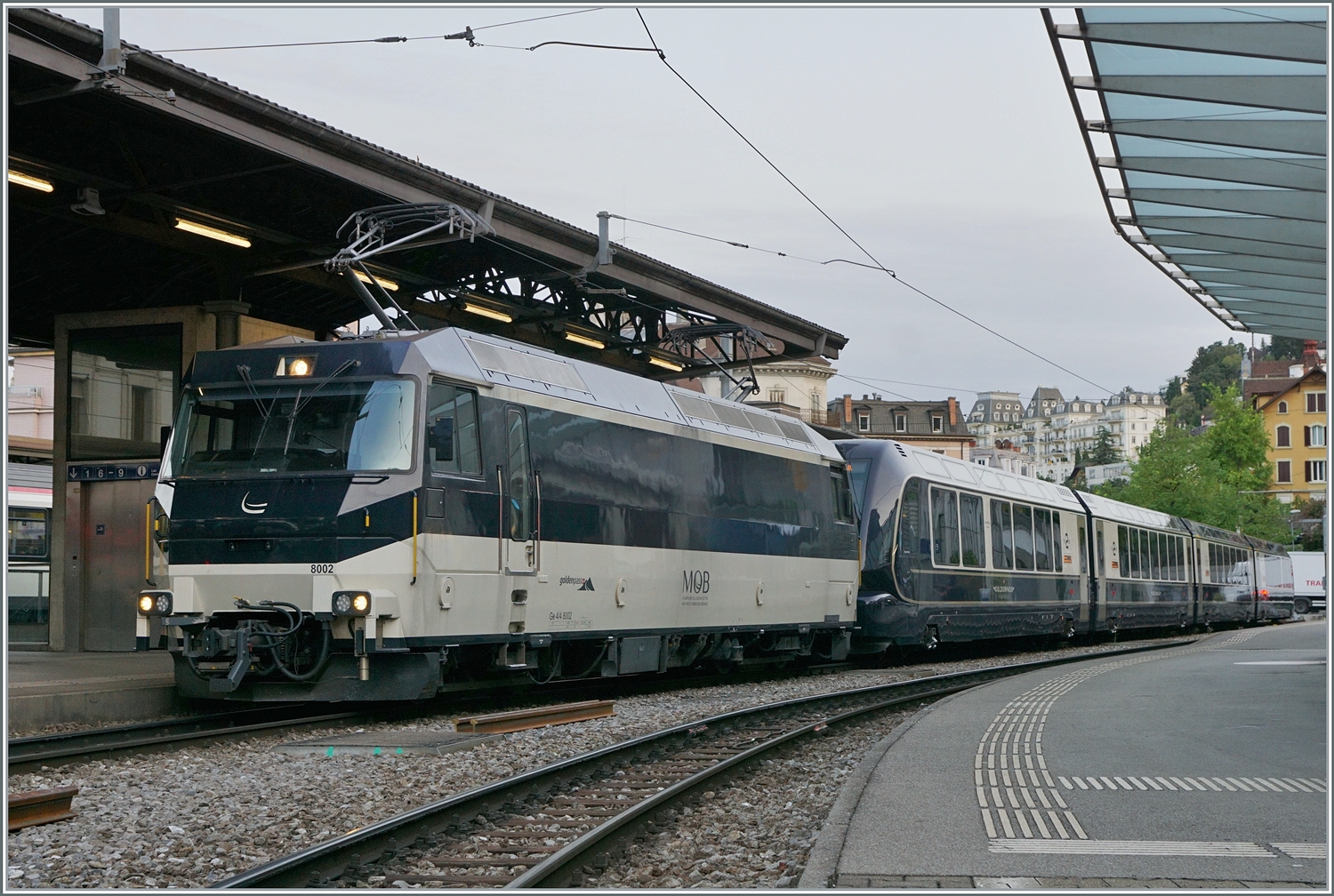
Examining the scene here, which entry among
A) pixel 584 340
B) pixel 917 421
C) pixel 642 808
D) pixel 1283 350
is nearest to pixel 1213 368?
pixel 1283 350

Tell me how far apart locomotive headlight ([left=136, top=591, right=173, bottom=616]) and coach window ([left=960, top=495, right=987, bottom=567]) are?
46.4 feet

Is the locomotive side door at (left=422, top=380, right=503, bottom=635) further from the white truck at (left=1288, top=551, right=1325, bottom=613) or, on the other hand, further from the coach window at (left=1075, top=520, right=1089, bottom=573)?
the white truck at (left=1288, top=551, right=1325, bottom=613)

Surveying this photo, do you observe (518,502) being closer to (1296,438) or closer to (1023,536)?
(1023,536)

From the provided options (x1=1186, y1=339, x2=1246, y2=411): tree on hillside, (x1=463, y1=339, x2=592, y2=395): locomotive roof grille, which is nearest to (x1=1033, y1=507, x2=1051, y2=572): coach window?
(x1=463, y1=339, x2=592, y2=395): locomotive roof grille

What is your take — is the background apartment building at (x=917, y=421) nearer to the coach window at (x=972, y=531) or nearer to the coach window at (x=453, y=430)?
the coach window at (x=972, y=531)

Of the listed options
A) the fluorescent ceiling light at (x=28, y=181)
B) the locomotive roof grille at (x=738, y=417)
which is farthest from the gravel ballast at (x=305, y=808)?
the fluorescent ceiling light at (x=28, y=181)

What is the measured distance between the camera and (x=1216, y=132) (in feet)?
40.7

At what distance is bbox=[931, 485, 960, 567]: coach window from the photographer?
21500 mm

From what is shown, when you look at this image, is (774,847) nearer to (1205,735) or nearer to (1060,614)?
(1205,735)

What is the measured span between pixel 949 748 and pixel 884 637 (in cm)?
1069

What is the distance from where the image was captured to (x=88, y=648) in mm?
17391

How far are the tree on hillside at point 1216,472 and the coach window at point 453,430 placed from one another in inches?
2424

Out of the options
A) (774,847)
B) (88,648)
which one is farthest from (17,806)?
(88,648)

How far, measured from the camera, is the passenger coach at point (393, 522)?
11.3m
